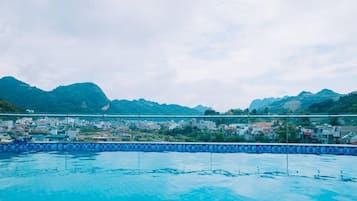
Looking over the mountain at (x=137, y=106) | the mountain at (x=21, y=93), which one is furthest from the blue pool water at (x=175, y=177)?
the mountain at (x=21, y=93)

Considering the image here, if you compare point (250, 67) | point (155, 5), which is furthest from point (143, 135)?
point (250, 67)

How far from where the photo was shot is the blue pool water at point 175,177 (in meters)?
4.47

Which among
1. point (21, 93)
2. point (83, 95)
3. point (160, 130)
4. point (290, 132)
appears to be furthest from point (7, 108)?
point (290, 132)

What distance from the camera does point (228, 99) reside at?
1315 centimetres

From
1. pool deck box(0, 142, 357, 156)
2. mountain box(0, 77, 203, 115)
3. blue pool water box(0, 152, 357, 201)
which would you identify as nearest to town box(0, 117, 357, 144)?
pool deck box(0, 142, 357, 156)

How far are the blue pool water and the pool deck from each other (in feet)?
1.11

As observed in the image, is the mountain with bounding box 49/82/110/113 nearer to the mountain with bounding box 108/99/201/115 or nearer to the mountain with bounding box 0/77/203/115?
the mountain with bounding box 0/77/203/115

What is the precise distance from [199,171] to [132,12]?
15.9ft

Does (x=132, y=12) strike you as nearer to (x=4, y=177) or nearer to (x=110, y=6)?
(x=110, y=6)

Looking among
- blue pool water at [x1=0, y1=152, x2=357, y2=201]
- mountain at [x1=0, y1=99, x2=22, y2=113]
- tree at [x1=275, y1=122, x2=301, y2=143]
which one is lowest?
blue pool water at [x1=0, y1=152, x2=357, y2=201]

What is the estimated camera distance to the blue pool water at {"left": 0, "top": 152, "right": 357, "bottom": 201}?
447 cm

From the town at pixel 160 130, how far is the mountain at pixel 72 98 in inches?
144

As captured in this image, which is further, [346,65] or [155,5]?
[346,65]

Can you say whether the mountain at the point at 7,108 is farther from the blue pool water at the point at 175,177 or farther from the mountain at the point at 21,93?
the mountain at the point at 21,93
